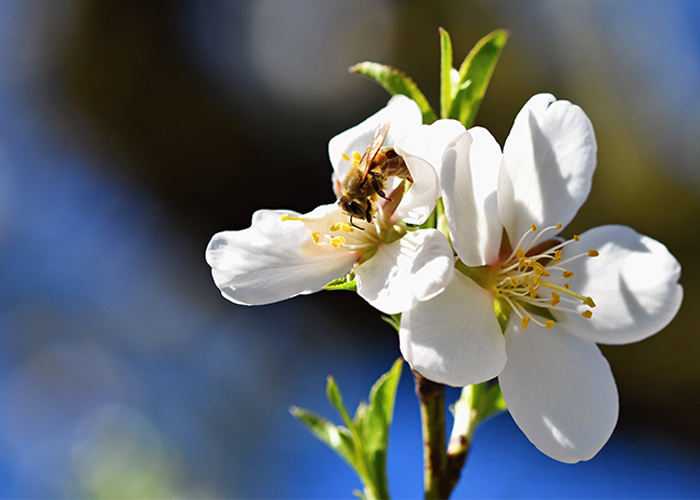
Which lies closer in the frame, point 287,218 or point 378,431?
point 287,218

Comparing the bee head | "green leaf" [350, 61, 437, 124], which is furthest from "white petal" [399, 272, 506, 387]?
"green leaf" [350, 61, 437, 124]

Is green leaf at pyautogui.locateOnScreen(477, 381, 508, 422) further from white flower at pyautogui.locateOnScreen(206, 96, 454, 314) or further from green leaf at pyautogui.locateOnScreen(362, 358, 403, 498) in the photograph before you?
white flower at pyautogui.locateOnScreen(206, 96, 454, 314)

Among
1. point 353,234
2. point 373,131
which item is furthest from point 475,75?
point 353,234

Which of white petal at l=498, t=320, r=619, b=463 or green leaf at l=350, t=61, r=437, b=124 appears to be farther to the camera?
green leaf at l=350, t=61, r=437, b=124

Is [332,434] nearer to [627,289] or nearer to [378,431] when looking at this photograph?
[378,431]

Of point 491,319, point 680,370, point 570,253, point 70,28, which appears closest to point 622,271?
point 570,253

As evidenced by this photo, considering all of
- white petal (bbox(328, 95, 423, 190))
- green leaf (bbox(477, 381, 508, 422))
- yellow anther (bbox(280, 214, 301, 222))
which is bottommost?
green leaf (bbox(477, 381, 508, 422))

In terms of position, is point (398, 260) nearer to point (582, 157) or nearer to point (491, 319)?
point (491, 319)
